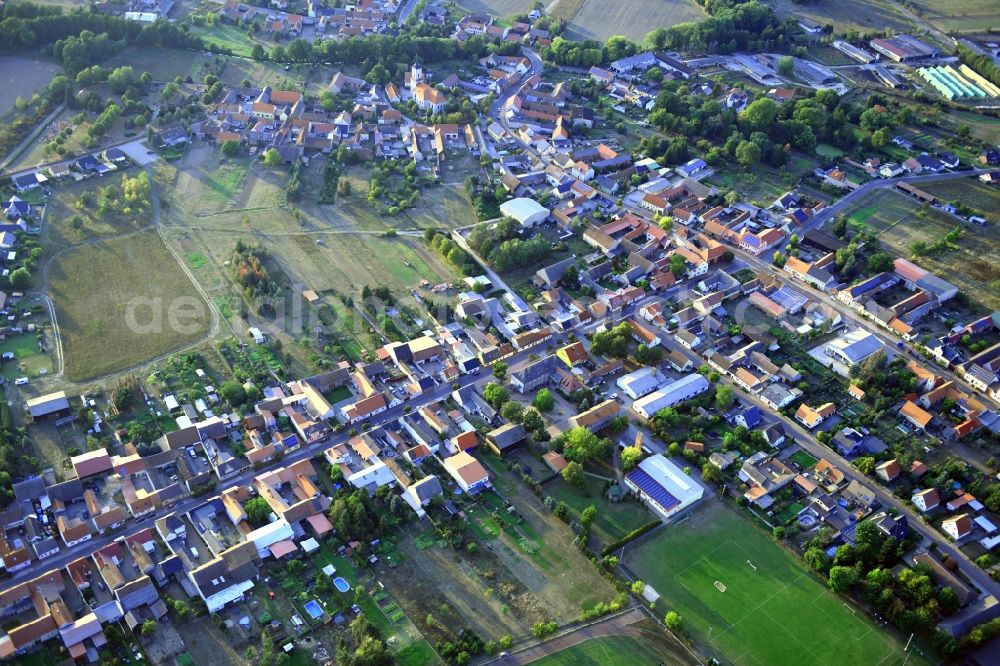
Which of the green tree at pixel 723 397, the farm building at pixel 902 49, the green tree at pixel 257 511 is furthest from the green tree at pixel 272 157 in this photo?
the farm building at pixel 902 49

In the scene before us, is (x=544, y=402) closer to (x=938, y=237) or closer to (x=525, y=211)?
(x=525, y=211)

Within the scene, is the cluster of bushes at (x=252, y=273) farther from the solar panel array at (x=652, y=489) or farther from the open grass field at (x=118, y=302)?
the solar panel array at (x=652, y=489)

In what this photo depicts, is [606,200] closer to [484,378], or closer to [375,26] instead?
[484,378]

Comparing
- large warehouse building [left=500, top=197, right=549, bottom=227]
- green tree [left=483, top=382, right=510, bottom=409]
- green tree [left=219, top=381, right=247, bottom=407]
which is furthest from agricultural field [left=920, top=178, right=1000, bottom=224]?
green tree [left=219, top=381, right=247, bottom=407]


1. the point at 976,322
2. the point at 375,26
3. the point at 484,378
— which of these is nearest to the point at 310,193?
the point at 484,378

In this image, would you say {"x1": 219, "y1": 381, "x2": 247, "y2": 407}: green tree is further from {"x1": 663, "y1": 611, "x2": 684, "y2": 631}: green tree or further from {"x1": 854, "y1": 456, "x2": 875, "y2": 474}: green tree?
{"x1": 854, "y1": 456, "x2": 875, "y2": 474}: green tree

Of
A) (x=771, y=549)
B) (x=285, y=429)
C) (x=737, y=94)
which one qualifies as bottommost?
(x=771, y=549)

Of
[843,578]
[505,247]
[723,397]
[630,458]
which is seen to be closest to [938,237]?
[723,397]

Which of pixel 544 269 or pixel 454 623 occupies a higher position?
pixel 544 269
